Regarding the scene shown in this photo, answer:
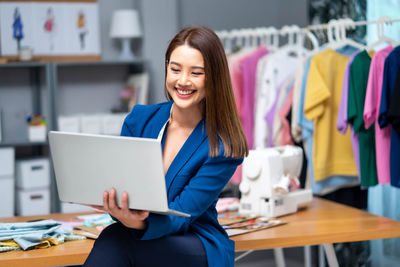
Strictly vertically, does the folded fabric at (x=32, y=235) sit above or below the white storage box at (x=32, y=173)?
above

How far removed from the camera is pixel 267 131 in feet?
11.9

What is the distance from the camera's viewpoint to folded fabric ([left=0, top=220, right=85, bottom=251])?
1.97 meters

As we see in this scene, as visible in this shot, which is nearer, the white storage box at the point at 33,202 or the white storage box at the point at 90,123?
the white storage box at the point at 33,202

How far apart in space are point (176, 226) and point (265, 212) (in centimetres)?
73

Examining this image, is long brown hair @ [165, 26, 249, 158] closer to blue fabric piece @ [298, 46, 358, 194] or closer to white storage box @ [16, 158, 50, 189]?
blue fabric piece @ [298, 46, 358, 194]

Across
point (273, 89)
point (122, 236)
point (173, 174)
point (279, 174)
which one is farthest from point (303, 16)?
point (122, 236)

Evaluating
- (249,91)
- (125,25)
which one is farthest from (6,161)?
(249,91)

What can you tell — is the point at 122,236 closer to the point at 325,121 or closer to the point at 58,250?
the point at 58,250

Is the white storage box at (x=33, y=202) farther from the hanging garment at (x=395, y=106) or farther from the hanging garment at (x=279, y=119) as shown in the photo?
the hanging garment at (x=395, y=106)

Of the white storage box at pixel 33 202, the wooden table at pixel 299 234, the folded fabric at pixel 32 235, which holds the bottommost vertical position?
the white storage box at pixel 33 202

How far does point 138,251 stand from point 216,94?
1.75 feet

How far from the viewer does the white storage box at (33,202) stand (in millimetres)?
4086

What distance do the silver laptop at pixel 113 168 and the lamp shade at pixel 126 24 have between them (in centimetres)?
269

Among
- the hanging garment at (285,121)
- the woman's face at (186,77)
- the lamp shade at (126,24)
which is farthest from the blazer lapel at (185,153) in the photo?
the lamp shade at (126,24)
